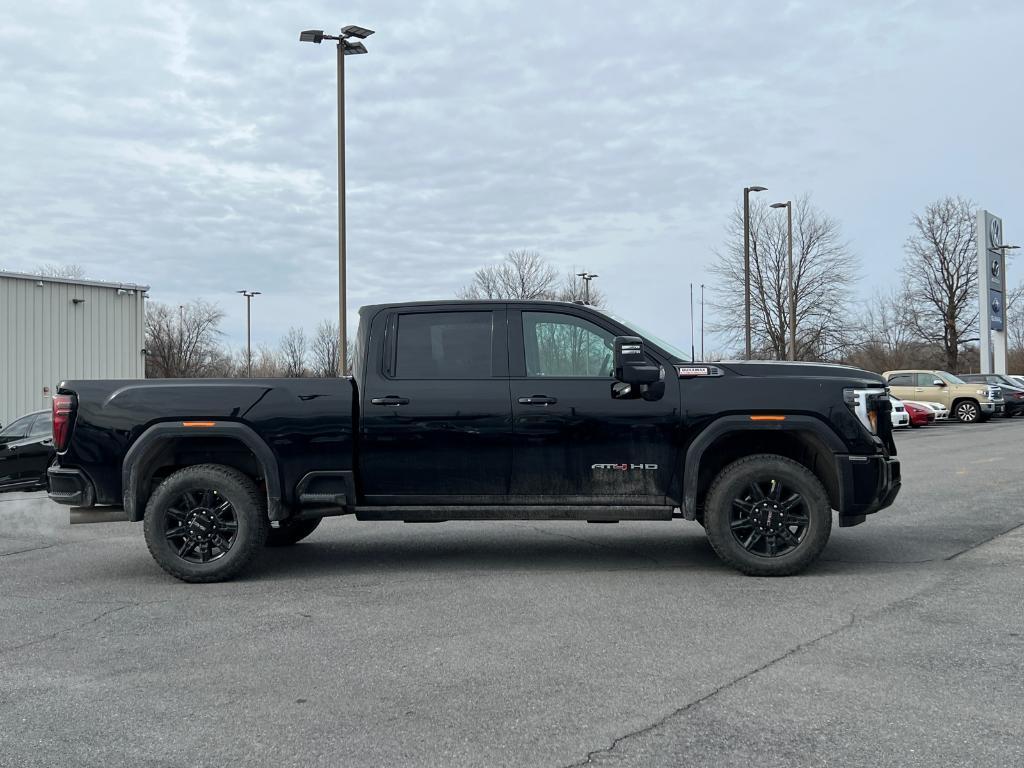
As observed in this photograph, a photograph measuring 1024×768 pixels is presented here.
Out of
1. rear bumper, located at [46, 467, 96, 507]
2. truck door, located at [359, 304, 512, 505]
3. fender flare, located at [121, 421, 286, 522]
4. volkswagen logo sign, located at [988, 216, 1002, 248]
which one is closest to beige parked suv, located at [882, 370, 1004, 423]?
volkswagen logo sign, located at [988, 216, 1002, 248]

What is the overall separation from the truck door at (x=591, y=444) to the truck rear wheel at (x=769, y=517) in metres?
0.44

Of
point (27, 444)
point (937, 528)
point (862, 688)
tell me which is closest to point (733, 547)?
point (862, 688)

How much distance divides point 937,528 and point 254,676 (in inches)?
274

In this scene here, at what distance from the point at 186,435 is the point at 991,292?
48.5 metres

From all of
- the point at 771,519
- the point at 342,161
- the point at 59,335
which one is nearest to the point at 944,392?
the point at 342,161

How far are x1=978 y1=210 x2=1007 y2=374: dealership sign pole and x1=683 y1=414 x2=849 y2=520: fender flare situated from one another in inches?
1764

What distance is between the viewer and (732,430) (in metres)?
7.12

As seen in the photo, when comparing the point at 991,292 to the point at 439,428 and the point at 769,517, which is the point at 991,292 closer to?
the point at 769,517

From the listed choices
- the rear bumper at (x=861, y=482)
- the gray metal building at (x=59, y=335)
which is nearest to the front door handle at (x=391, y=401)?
the rear bumper at (x=861, y=482)

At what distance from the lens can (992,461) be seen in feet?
55.0

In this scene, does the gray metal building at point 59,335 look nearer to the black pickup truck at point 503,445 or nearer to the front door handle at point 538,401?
the black pickup truck at point 503,445

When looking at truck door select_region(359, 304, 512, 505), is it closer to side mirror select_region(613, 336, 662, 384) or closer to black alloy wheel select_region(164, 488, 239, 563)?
side mirror select_region(613, 336, 662, 384)

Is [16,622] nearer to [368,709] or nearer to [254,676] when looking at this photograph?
[254,676]

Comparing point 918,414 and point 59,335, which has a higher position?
point 59,335
